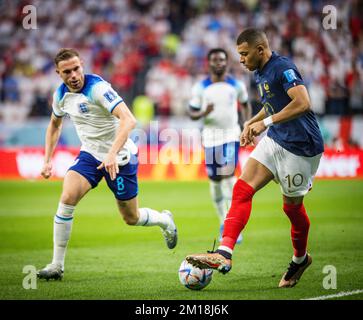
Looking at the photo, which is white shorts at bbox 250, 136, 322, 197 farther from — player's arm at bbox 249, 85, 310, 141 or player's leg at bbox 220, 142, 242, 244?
player's leg at bbox 220, 142, 242, 244

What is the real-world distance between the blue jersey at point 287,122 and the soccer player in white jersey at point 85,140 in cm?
138

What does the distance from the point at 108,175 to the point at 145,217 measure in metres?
0.87

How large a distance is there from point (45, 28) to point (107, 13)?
2.23 metres

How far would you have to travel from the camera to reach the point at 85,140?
8.16 meters

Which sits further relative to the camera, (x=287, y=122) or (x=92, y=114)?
(x=92, y=114)

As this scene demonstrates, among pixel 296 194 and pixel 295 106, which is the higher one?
pixel 295 106

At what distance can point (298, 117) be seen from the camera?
6.92m

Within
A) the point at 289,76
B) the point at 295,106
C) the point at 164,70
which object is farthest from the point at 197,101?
the point at 164,70

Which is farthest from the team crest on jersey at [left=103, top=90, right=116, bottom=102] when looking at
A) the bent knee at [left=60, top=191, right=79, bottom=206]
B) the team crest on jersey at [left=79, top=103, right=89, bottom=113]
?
the bent knee at [left=60, top=191, right=79, bottom=206]

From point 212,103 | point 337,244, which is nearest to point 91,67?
point 212,103

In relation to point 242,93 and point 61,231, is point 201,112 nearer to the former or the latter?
point 242,93
